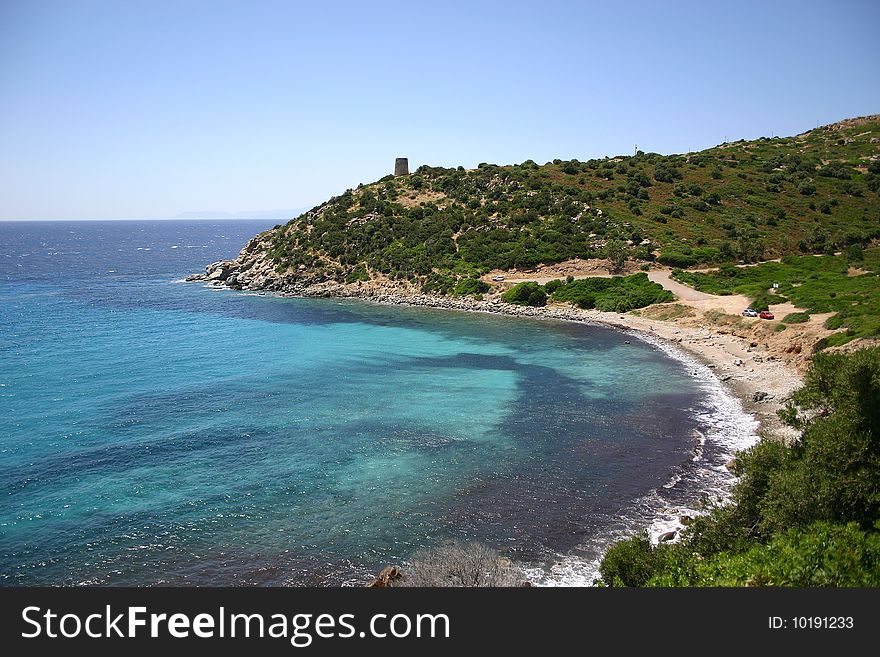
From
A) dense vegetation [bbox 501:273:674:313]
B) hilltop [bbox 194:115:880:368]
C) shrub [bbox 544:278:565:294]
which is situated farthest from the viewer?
shrub [bbox 544:278:565:294]

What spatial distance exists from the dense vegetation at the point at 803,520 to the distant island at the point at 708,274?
0.06 m

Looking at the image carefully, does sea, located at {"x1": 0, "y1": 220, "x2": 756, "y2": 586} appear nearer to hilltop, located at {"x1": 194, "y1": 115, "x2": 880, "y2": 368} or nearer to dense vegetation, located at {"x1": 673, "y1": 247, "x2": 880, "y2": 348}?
dense vegetation, located at {"x1": 673, "y1": 247, "x2": 880, "y2": 348}

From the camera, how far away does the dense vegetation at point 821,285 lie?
41844 mm

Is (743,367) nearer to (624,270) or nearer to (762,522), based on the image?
(762,522)

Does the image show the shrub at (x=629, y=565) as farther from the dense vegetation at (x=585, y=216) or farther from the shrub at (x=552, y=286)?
the dense vegetation at (x=585, y=216)

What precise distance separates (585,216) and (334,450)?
228 feet

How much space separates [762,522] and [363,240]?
8362cm

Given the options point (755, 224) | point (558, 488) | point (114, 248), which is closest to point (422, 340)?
point (558, 488)

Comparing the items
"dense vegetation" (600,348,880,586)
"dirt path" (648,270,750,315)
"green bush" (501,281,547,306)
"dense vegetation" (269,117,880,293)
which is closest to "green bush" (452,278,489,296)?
"dense vegetation" (269,117,880,293)

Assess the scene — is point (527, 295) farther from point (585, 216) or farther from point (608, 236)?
point (585, 216)

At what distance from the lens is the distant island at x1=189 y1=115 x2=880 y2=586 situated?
15.9 meters

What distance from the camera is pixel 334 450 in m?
29.8

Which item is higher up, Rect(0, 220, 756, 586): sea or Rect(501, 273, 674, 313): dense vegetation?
Rect(501, 273, 674, 313): dense vegetation

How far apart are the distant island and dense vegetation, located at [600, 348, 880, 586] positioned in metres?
0.06
